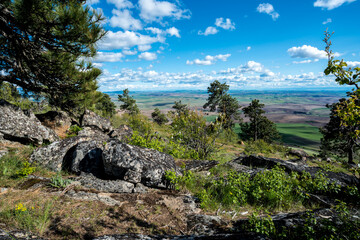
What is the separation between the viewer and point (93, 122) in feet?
37.9

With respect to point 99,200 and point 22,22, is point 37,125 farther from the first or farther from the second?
point 99,200

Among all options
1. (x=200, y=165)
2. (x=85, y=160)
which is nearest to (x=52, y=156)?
(x=85, y=160)

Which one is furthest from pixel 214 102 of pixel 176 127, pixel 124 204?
pixel 124 204

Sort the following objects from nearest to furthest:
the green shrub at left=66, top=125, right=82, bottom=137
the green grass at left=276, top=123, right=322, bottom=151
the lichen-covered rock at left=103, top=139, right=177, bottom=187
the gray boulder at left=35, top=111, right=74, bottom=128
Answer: the lichen-covered rock at left=103, top=139, right=177, bottom=187
the gray boulder at left=35, top=111, right=74, bottom=128
the green shrub at left=66, top=125, right=82, bottom=137
the green grass at left=276, top=123, right=322, bottom=151

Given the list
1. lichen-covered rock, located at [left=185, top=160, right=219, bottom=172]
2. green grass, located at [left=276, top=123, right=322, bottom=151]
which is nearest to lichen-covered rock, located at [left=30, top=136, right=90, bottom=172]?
lichen-covered rock, located at [left=185, top=160, right=219, bottom=172]

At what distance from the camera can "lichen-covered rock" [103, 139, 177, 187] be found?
548cm

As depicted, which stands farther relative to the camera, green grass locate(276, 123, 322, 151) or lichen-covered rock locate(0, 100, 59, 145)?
green grass locate(276, 123, 322, 151)

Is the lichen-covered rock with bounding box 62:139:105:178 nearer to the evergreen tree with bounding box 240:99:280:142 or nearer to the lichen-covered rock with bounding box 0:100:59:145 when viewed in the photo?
the lichen-covered rock with bounding box 0:100:59:145

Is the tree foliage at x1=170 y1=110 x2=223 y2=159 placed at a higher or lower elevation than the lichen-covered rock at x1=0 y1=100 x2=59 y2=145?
lower

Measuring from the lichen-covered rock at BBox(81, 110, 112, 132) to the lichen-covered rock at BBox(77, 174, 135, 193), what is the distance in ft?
22.1

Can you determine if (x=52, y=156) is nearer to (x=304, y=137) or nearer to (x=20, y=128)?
(x=20, y=128)

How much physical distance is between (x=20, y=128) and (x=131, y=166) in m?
5.67

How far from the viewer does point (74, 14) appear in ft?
19.1

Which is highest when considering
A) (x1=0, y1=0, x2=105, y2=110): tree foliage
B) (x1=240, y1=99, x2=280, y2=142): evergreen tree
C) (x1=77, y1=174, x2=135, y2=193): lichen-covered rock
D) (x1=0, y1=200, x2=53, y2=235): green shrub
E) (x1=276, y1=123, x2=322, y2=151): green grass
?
(x1=0, y1=0, x2=105, y2=110): tree foliage
